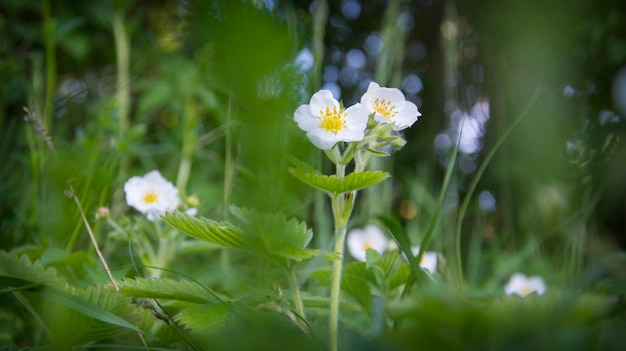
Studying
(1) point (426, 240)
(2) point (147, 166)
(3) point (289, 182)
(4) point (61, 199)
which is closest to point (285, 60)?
(3) point (289, 182)

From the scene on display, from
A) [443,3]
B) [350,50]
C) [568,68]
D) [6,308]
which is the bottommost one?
[6,308]

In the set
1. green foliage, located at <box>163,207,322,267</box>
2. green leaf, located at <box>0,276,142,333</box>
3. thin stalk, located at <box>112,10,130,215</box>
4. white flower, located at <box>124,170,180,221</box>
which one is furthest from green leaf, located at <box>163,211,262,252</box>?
thin stalk, located at <box>112,10,130,215</box>

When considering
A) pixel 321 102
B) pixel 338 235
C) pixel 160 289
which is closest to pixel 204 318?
pixel 160 289

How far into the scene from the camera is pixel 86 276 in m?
0.93

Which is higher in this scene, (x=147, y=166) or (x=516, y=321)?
(x=147, y=166)

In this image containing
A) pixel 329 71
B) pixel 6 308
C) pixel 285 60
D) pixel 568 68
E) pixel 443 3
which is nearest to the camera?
pixel 285 60

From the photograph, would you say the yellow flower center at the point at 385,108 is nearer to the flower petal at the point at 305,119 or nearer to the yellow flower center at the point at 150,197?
the flower petal at the point at 305,119

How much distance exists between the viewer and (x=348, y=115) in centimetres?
63

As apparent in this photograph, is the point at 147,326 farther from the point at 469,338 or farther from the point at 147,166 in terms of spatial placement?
the point at 147,166

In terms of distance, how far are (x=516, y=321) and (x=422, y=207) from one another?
1.56 meters

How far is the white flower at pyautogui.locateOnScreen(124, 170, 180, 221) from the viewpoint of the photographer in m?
0.97

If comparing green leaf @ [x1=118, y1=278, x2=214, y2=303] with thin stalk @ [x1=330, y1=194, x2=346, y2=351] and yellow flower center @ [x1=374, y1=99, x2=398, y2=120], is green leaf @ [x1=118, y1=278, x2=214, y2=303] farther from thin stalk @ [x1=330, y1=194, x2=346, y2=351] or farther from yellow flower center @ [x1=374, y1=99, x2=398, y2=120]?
yellow flower center @ [x1=374, y1=99, x2=398, y2=120]

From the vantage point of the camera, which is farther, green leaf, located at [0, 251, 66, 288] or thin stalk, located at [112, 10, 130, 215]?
thin stalk, located at [112, 10, 130, 215]

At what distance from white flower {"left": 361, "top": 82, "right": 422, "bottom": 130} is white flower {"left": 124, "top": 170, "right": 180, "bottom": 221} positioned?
1.42 ft
